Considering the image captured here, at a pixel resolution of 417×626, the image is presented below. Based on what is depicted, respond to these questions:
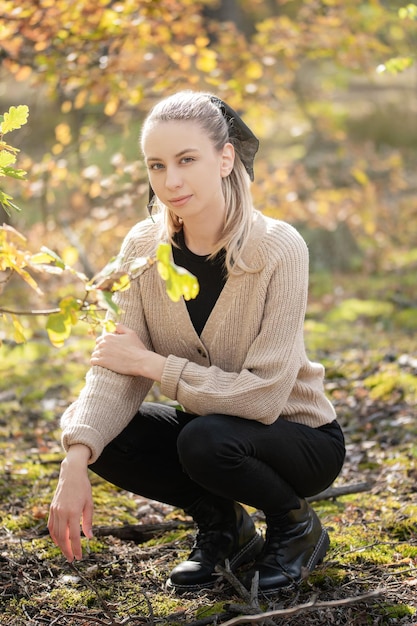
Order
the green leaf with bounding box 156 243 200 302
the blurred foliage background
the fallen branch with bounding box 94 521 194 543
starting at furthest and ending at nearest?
the blurred foliage background → the fallen branch with bounding box 94 521 194 543 → the green leaf with bounding box 156 243 200 302

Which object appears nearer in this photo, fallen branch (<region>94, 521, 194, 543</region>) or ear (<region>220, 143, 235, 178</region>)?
ear (<region>220, 143, 235, 178</region>)

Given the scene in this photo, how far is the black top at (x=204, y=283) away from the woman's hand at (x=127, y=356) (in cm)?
22

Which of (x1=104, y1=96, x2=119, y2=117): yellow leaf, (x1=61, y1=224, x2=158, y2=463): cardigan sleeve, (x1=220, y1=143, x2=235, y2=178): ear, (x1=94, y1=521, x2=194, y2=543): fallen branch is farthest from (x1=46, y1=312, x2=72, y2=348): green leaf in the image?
(x1=104, y1=96, x2=119, y2=117): yellow leaf

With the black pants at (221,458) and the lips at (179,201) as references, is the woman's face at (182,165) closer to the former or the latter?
the lips at (179,201)

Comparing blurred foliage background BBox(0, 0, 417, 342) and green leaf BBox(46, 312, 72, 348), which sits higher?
green leaf BBox(46, 312, 72, 348)

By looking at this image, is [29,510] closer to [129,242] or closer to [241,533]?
[241,533]

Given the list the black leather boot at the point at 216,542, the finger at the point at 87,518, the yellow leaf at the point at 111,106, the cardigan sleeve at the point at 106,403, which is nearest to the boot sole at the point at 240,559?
the black leather boot at the point at 216,542

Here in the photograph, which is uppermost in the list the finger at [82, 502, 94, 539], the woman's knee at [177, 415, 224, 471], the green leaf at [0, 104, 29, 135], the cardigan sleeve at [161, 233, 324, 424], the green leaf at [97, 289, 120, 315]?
the green leaf at [0, 104, 29, 135]

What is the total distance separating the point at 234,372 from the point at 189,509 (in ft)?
1.80

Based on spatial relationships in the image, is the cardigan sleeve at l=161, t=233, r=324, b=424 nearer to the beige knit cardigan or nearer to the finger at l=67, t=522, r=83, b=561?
the beige knit cardigan

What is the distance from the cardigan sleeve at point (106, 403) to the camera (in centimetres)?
245

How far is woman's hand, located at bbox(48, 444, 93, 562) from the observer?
2.31 metres

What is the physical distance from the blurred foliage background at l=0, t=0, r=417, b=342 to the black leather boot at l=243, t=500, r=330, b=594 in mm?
1224

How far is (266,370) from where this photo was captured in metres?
2.50
